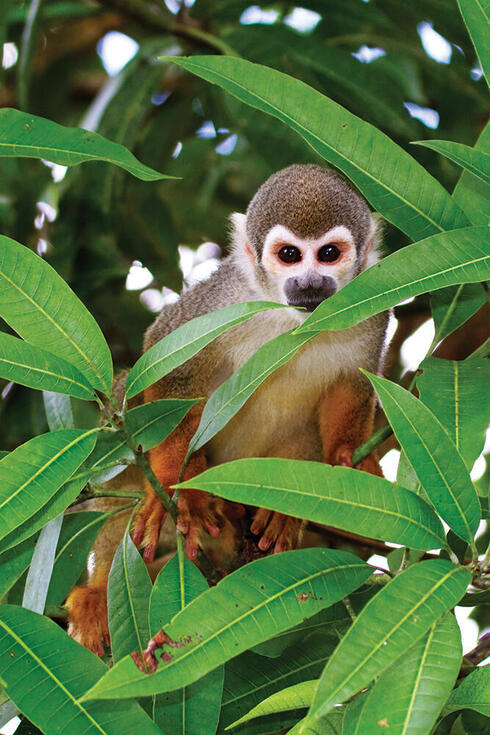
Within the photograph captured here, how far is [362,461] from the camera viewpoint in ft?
8.64

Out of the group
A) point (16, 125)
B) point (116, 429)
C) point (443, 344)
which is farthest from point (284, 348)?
point (443, 344)

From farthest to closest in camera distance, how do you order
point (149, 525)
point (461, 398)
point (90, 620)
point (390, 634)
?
point (90, 620) < point (149, 525) < point (461, 398) < point (390, 634)

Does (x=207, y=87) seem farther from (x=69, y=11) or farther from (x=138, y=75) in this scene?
(x=69, y=11)

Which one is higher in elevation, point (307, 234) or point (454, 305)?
point (307, 234)

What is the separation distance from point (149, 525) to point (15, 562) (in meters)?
0.57

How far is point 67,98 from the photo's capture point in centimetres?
Answer: 438

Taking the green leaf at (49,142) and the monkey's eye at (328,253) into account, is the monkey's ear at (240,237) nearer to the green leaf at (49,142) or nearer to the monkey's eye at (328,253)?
the monkey's eye at (328,253)

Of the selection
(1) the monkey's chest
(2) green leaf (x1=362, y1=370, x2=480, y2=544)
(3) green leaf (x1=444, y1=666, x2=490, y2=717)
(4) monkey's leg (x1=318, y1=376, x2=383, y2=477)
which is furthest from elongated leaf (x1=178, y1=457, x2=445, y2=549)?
(1) the monkey's chest

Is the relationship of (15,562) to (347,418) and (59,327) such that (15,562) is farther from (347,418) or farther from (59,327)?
(347,418)

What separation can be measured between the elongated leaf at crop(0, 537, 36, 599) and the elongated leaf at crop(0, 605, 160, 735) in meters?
0.19

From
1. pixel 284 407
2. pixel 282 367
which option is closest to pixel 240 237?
pixel 282 367

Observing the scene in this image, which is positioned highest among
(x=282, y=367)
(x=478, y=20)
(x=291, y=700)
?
(x=478, y=20)

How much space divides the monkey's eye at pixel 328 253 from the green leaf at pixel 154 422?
1004 mm

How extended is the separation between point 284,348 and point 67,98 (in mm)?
3253
